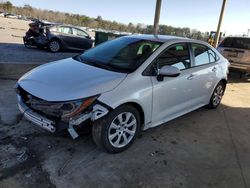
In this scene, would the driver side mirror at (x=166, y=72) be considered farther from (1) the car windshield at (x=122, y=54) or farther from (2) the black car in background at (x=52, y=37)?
(2) the black car in background at (x=52, y=37)

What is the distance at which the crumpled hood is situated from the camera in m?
2.94

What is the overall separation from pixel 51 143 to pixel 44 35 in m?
9.32

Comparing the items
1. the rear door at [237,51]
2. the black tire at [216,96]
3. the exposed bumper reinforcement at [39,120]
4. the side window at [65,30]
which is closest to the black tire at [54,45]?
the side window at [65,30]

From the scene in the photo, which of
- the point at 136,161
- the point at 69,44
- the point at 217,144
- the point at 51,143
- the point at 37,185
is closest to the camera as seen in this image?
the point at 37,185

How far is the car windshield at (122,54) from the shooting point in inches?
141

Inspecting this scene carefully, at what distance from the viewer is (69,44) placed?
1266 cm

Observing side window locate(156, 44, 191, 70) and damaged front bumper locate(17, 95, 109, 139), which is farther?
side window locate(156, 44, 191, 70)

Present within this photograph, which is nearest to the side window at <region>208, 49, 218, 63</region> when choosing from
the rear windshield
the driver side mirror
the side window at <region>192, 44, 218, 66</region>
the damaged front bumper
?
the side window at <region>192, 44, 218, 66</region>

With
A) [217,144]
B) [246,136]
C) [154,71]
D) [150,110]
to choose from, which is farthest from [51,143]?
[246,136]

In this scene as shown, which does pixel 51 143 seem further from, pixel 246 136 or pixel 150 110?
pixel 246 136

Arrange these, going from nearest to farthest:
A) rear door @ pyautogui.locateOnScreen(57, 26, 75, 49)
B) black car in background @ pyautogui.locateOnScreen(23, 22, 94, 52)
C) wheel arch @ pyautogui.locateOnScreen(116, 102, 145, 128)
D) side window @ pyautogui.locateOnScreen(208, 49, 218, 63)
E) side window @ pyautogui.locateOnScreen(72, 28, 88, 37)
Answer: wheel arch @ pyautogui.locateOnScreen(116, 102, 145, 128)
side window @ pyautogui.locateOnScreen(208, 49, 218, 63)
black car in background @ pyautogui.locateOnScreen(23, 22, 94, 52)
rear door @ pyautogui.locateOnScreen(57, 26, 75, 49)
side window @ pyautogui.locateOnScreen(72, 28, 88, 37)

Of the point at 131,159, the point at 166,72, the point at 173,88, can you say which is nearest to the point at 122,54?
the point at 166,72

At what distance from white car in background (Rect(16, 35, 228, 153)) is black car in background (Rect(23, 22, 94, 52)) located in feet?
26.9

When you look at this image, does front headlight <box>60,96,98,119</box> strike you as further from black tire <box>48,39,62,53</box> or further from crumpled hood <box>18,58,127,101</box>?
black tire <box>48,39,62,53</box>
